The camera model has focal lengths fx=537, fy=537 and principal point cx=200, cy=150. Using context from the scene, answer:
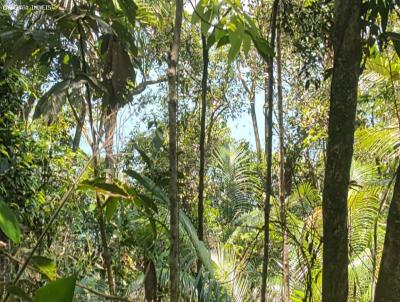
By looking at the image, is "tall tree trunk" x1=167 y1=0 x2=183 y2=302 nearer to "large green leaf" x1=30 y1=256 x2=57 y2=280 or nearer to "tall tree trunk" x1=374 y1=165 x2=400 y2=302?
"large green leaf" x1=30 y1=256 x2=57 y2=280

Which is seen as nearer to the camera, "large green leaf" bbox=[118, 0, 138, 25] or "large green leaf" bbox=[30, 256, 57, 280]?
"large green leaf" bbox=[30, 256, 57, 280]

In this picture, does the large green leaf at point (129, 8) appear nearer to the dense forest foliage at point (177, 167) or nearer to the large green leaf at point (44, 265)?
the dense forest foliage at point (177, 167)

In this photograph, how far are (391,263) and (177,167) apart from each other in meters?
0.51

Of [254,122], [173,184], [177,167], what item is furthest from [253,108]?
[173,184]

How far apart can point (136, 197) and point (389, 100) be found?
11.7 feet

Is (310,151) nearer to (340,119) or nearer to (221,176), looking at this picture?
(221,176)

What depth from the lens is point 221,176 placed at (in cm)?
622

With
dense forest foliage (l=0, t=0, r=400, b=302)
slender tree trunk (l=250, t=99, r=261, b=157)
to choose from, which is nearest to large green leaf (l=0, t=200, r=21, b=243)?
dense forest foliage (l=0, t=0, r=400, b=302)

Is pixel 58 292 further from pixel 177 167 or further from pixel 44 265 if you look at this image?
pixel 177 167

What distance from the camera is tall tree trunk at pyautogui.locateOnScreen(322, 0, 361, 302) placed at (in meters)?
1.22

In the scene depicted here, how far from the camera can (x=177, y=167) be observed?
1.18 meters

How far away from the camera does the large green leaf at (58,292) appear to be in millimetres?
544

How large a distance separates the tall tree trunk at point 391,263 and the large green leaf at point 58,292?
2.62ft

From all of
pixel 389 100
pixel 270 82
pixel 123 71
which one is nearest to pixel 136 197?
pixel 123 71
